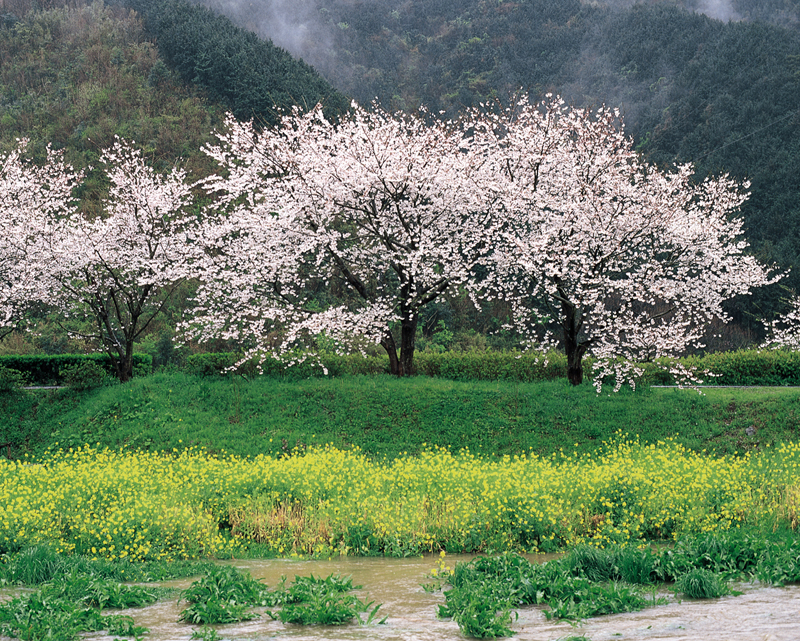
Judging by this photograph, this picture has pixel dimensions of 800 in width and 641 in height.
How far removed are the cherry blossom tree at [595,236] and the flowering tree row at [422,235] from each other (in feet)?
0.22

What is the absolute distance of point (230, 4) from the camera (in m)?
97.8

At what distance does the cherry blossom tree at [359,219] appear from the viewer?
22547 mm

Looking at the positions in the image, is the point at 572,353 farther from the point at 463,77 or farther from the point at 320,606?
the point at 463,77

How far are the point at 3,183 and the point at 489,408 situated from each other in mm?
19108

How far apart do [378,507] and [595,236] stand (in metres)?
12.8

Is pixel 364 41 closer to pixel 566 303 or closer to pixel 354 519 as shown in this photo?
pixel 566 303

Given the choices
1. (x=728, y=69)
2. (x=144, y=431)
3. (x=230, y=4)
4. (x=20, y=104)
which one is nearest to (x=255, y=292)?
(x=144, y=431)

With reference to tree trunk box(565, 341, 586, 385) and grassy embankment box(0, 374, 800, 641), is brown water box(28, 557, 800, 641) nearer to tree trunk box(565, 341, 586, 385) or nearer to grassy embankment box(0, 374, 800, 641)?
grassy embankment box(0, 374, 800, 641)

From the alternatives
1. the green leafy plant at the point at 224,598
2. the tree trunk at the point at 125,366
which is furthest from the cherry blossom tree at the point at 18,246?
the green leafy plant at the point at 224,598

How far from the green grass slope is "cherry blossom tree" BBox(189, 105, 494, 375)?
2.08 meters

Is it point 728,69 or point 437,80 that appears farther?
point 437,80

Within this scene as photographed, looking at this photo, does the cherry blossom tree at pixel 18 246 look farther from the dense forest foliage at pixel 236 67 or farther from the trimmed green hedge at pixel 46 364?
the dense forest foliage at pixel 236 67

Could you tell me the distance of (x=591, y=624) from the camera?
7422mm

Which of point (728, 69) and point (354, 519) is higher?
point (728, 69)
